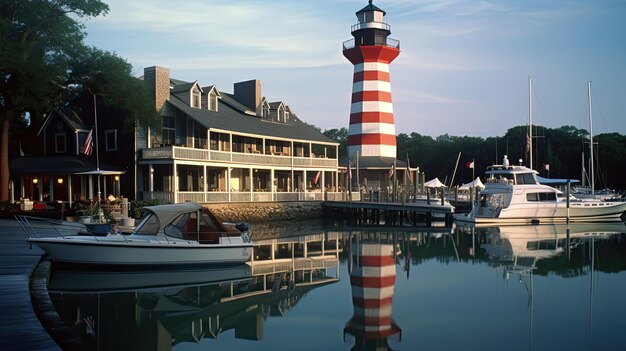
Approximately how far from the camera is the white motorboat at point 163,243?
1658cm

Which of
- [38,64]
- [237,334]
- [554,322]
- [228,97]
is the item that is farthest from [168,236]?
[228,97]

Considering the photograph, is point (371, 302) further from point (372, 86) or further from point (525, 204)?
point (372, 86)

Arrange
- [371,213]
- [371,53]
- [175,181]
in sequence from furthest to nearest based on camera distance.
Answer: [371,53], [371,213], [175,181]

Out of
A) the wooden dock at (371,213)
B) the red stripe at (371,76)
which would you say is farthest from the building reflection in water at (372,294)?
the red stripe at (371,76)

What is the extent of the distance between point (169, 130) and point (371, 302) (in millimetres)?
24921

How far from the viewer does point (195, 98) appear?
37812 mm

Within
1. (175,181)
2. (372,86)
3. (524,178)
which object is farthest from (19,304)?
(372,86)

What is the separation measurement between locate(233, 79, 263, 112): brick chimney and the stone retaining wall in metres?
8.73

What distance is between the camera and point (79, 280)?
1586 cm

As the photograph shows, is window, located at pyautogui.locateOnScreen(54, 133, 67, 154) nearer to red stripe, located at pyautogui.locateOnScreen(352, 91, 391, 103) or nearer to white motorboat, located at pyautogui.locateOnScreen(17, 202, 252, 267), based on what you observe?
white motorboat, located at pyautogui.locateOnScreen(17, 202, 252, 267)

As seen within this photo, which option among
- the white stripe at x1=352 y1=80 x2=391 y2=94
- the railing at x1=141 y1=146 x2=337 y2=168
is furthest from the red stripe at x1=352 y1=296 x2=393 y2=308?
the white stripe at x1=352 y1=80 x2=391 y2=94

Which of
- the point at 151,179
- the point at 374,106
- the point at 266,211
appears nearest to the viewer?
the point at 151,179

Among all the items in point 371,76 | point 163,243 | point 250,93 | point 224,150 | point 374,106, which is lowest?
point 163,243

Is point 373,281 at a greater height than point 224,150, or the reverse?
point 224,150
